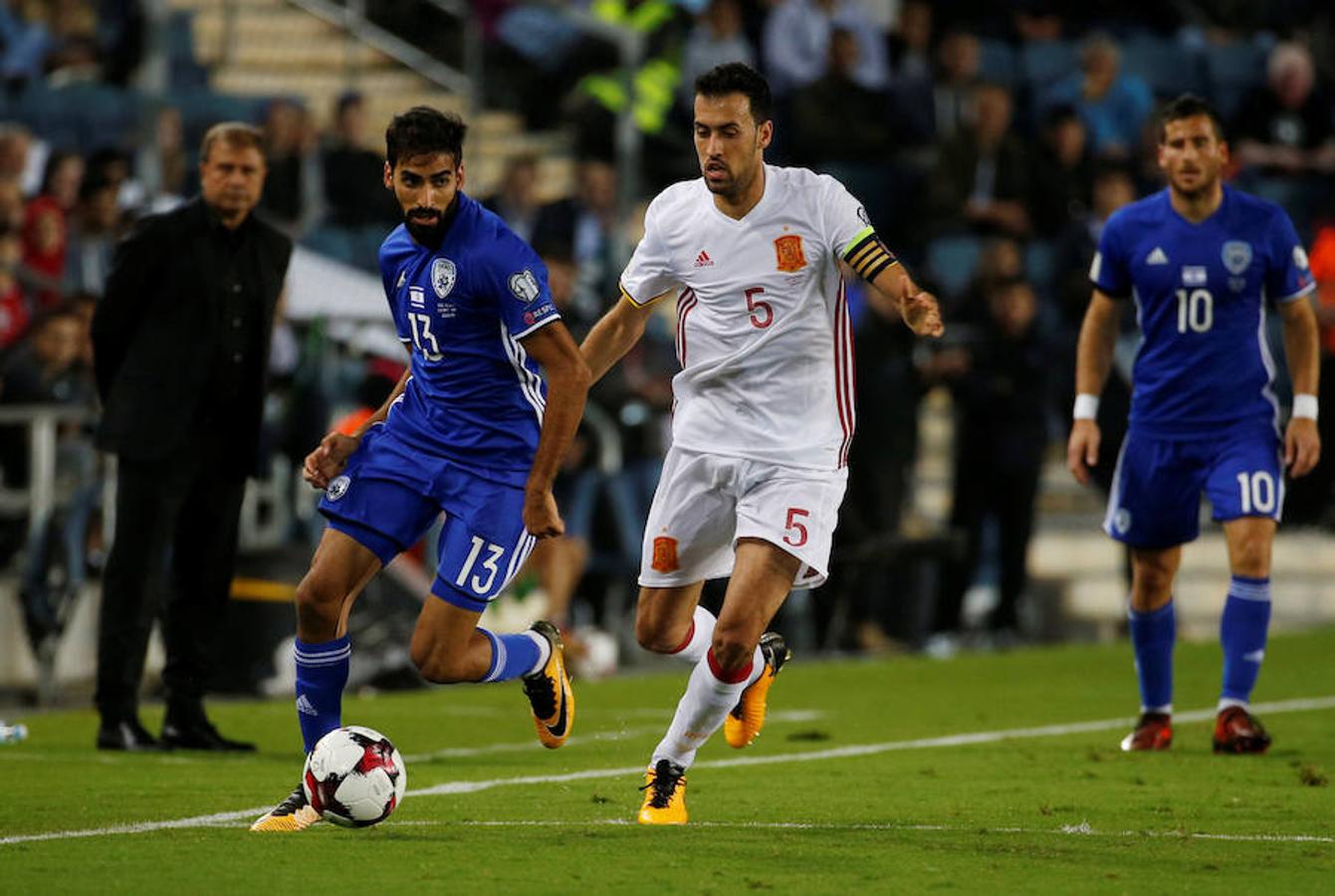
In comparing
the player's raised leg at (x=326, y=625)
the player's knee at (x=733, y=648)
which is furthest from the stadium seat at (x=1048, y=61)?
the player's raised leg at (x=326, y=625)

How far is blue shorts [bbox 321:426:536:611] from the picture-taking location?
7270 millimetres

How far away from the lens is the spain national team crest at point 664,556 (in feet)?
25.0

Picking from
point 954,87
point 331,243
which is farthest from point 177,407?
point 954,87

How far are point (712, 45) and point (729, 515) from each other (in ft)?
38.7

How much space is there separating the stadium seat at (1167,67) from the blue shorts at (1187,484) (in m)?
11.4

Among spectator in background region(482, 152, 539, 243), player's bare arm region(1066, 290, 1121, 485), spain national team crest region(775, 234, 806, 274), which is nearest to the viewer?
spain national team crest region(775, 234, 806, 274)

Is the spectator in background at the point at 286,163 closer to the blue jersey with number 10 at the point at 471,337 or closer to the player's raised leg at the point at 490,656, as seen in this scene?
the player's raised leg at the point at 490,656

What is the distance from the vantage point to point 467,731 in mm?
10891

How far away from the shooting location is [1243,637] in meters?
9.41

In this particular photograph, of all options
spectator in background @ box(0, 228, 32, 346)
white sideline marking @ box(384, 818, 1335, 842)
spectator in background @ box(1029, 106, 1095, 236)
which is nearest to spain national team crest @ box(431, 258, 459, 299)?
white sideline marking @ box(384, 818, 1335, 842)

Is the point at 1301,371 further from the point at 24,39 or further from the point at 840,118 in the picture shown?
the point at 24,39

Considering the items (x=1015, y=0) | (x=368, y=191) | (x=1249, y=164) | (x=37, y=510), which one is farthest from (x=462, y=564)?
(x=1015, y=0)

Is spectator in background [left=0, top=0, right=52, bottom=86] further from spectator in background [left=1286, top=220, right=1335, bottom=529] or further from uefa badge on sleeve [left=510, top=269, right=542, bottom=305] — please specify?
uefa badge on sleeve [left=510, top=269, right=542, bottom=305]

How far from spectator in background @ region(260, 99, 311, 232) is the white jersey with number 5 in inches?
355
